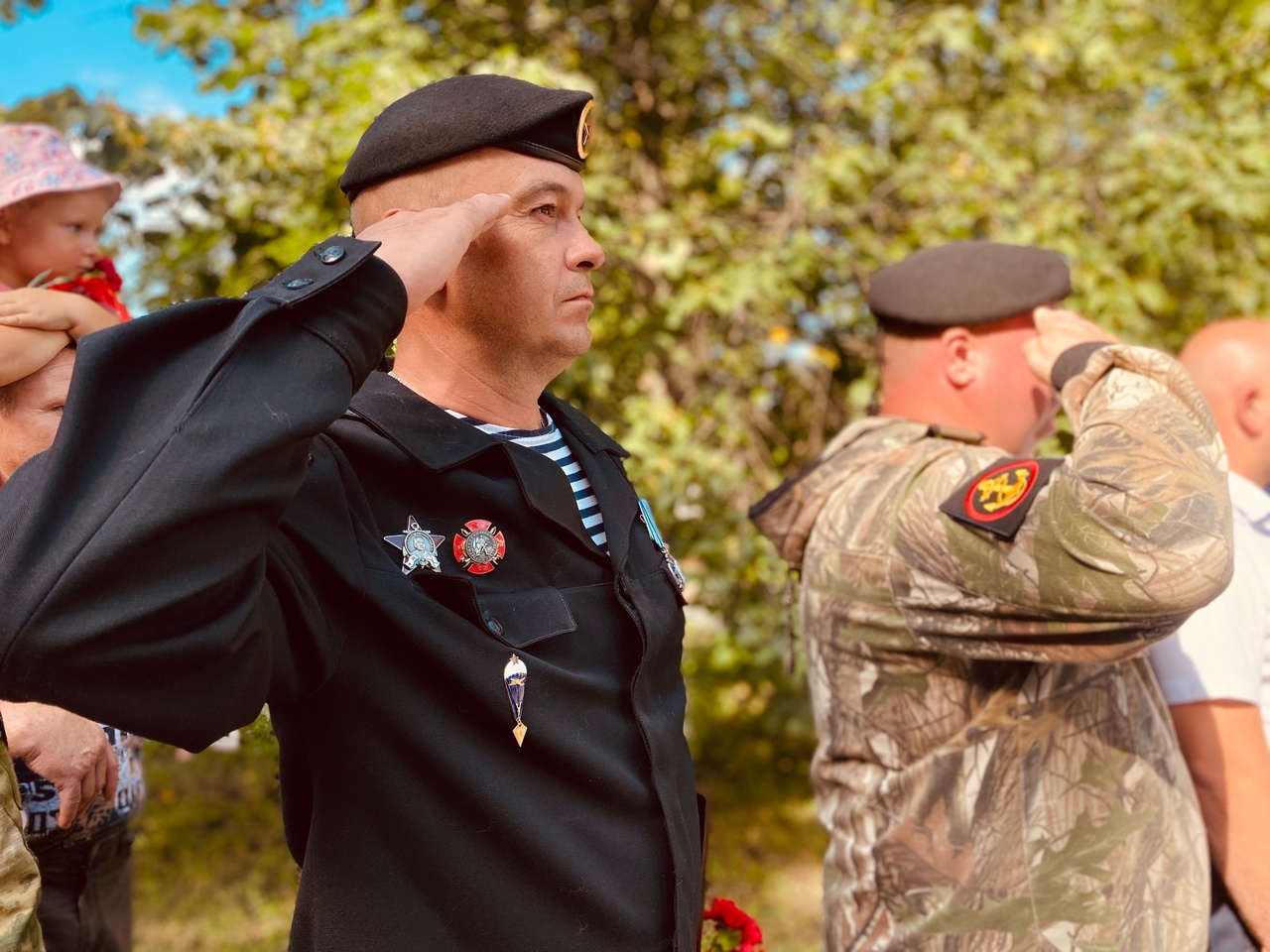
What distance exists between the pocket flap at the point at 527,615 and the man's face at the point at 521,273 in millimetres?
324

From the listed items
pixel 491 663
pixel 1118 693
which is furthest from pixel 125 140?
pixel 1118 693

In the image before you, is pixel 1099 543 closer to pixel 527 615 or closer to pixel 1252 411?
pixel 527 615

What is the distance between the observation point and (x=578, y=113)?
59.8 inches

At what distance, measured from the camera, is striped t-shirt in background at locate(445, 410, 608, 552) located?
4.87ft

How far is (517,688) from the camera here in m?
1.28

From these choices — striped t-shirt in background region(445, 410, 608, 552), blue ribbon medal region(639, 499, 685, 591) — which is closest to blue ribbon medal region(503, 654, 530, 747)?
striped t-shirt in background region(445, 410, 608, 552)

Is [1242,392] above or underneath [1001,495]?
underneath

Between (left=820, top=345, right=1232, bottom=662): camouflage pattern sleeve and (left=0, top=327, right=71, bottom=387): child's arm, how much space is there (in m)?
1.38

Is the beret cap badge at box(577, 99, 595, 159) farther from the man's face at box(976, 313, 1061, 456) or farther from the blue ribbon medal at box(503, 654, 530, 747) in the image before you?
the man's face at box(976, 313, 1061, 456)

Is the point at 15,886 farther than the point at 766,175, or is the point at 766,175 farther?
the point at 766,175

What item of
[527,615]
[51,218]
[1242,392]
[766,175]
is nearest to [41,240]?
[51,218]

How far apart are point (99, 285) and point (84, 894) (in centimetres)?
110

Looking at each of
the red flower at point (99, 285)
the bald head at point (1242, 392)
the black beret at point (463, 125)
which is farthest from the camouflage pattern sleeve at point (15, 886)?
the bald head at point (1242, 392)

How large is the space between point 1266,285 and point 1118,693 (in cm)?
438
